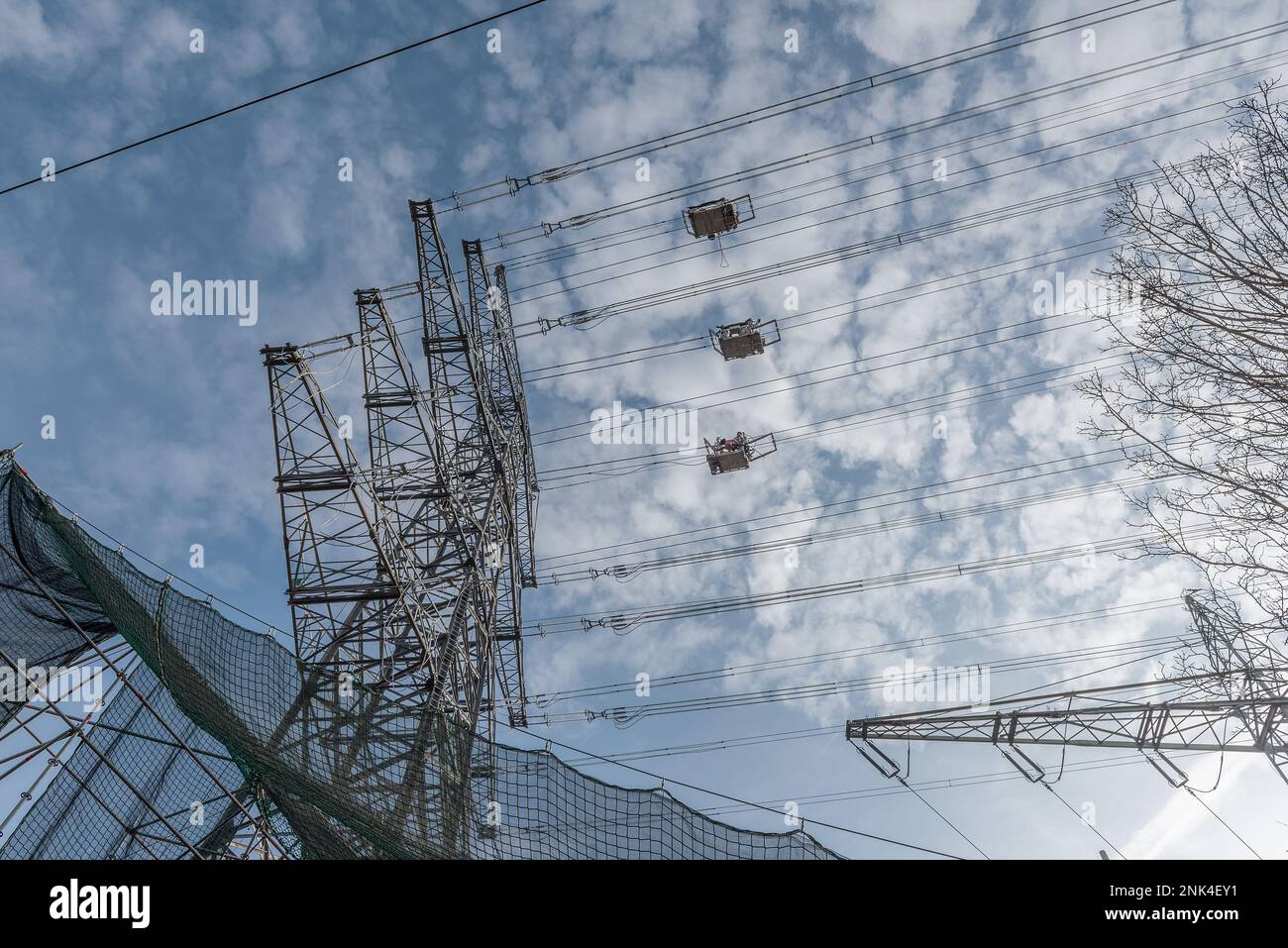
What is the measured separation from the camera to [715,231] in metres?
20.4

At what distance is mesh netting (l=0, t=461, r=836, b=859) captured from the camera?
8273 millimetres

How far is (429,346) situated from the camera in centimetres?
1934

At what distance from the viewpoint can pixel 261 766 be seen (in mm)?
8188

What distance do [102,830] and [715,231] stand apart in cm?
1775

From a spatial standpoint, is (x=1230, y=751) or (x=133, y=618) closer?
(x=133, y=618)

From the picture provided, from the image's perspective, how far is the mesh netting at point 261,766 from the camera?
8.27 meters

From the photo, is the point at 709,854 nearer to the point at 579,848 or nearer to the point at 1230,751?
the point at 579,848
